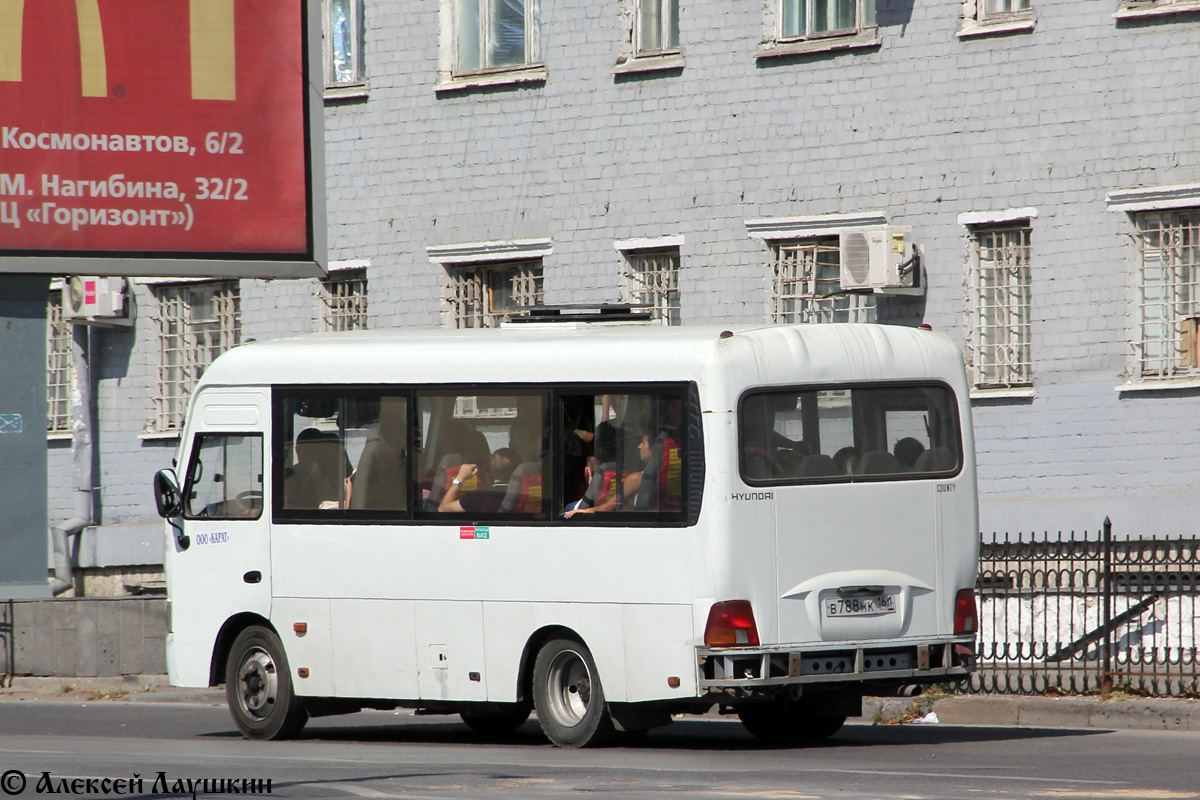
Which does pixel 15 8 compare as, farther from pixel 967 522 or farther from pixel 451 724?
pixel 967 522

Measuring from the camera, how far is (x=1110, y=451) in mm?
20203

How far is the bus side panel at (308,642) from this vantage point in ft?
48.6

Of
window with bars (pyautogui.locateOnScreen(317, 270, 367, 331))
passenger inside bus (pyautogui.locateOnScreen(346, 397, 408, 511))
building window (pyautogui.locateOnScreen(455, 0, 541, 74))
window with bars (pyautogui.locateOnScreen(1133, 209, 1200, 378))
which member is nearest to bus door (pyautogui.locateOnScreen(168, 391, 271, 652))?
passenger inside bus (pyautogui.locateOnScreen(346, 397, 408, 511))

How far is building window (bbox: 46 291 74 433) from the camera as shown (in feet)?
93.7

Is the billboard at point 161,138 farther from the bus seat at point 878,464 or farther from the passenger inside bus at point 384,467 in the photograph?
the bus seat at point 878,464

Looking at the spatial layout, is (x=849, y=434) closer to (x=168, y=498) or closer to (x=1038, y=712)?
(x=1038, y=712)

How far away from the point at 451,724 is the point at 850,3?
935cm

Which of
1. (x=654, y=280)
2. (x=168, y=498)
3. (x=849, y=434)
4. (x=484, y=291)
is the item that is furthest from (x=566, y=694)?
(x=484, y=291)

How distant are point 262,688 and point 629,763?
12.5 feet

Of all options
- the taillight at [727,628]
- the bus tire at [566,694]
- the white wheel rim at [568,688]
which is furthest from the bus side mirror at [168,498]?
the taillight at [727,628]

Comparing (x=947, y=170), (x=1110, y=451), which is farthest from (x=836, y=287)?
(x=1110, y=451)

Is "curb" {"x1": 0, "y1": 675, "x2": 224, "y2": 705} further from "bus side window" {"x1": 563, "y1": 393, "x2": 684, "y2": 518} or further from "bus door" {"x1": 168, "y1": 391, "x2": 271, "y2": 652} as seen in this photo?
"bus side window" {"x1": 563, "y1": 393, "x2": 684, "y2": 518}

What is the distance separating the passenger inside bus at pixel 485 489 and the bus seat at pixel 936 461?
2.66 meters

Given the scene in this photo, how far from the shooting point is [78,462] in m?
27.7
